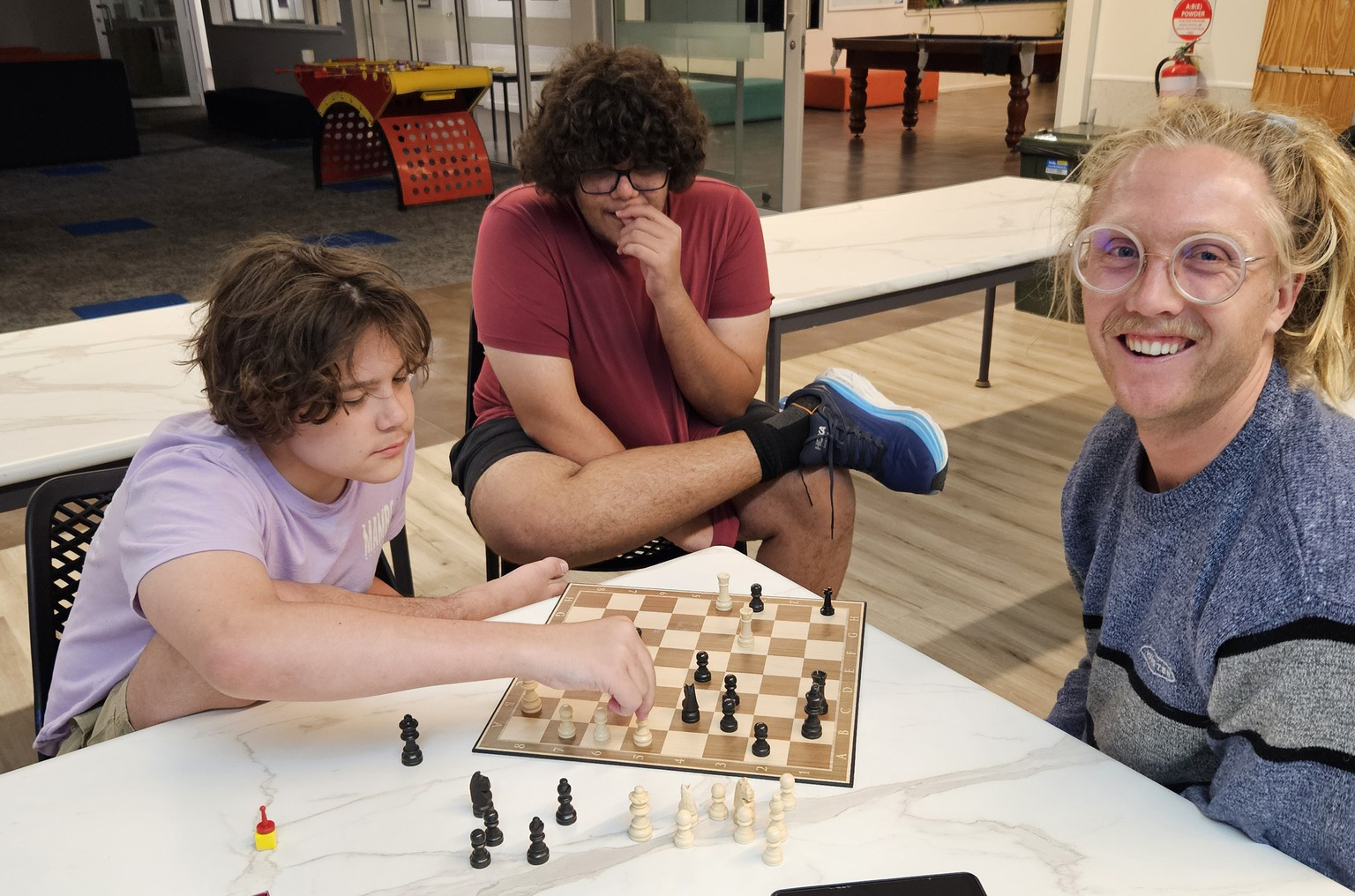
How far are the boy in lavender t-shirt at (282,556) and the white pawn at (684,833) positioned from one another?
16 cm

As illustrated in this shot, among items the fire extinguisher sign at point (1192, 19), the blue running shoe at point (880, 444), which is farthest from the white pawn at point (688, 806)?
the fire extinguisher sign at point (1192, 19)

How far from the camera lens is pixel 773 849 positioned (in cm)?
87

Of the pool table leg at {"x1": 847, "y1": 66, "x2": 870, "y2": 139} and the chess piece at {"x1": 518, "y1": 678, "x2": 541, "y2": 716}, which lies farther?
the pool table leg at {"x1": 847, "y1": 66, "x2": 870, "y2": 139}

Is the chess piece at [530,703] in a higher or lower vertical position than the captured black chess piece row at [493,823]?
lower

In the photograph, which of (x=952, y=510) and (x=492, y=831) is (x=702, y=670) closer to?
(x=492, y=831)

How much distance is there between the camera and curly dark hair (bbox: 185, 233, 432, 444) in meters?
1.16

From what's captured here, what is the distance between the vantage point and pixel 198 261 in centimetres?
592

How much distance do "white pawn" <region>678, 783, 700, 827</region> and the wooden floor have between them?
1496mm

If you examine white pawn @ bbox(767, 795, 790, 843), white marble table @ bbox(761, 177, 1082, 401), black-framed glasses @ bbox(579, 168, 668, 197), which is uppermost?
black-framed glasses @ bbox(579, 168, 668, 197)

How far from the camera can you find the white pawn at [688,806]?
2.97 feet

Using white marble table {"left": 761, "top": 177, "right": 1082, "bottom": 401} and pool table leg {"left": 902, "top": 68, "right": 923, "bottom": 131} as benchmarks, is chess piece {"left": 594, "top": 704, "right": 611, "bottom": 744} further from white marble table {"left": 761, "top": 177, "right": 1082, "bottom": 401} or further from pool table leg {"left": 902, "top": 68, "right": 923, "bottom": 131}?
pool table leg {"left": 902, "top": 68, "right": 923, "bottom": 131}

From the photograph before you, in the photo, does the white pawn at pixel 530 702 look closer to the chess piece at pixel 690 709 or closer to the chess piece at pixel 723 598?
the chess piece at pixel 690 709

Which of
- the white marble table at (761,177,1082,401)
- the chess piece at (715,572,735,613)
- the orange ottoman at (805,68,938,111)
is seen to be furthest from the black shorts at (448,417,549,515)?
the orange ottoman at (805,68,938,111)

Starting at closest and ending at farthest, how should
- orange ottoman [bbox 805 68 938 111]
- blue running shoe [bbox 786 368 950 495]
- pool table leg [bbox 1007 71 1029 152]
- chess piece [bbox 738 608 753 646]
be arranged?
chess piece [bbox 738 608 753 646] → blue running shoe [bbox 786 368 950 495] → pool table leg [bbox 1007 71 1029 152] → orange ottoman [bbox 805 68 938 111]
